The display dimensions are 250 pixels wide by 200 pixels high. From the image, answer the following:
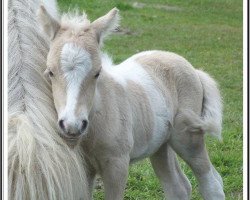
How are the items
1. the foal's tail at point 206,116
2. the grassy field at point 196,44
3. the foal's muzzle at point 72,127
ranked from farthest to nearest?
the grassy field at point 196,44 < the foal's tail at point 206,116 < the foal's muzzle at point 72,127

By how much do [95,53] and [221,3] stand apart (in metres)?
14.8

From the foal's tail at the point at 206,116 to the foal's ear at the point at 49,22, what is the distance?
1208 millimetres

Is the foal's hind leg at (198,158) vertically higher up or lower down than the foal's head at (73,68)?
lower down

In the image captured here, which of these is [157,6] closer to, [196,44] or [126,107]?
[196,44]

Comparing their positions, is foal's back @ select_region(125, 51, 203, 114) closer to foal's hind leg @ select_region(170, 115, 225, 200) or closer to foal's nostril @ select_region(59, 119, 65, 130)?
foal's hind leg @ select_region(170, 115, 225, 200)

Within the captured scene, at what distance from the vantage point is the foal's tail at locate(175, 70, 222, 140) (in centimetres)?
449

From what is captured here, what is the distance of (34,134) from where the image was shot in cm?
341

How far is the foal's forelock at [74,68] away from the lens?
335 centimetres

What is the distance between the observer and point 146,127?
421 centimetres

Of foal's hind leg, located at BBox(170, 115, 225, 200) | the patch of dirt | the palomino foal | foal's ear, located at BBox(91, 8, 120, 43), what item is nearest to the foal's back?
the palomino foal

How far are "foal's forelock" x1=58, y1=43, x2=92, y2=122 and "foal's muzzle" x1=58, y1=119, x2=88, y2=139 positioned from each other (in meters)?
0.12

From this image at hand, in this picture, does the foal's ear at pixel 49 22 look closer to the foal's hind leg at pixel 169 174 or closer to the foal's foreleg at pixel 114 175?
the foal's foreleg at pixel 114 175

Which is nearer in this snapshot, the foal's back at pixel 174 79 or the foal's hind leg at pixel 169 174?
the foal's back at pixel 174 79

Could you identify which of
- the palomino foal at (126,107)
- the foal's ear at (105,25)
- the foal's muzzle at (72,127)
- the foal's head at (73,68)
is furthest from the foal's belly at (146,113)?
the foal's muzzle at (72,127)
